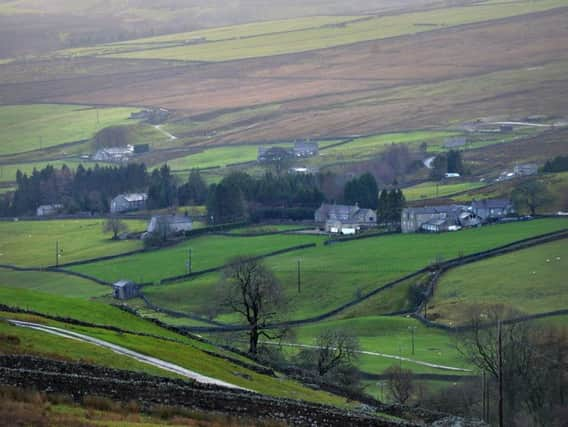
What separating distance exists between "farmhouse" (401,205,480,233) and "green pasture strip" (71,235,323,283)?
6689mm

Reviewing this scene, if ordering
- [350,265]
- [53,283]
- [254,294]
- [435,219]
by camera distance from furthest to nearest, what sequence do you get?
[435,219] < [53,283] < [350,265] < [254,294]

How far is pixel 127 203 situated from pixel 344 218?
26.9 metres

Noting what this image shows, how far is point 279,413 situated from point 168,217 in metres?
72.3

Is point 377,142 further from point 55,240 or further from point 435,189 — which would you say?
point 55,240

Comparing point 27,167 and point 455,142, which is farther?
point 27,167

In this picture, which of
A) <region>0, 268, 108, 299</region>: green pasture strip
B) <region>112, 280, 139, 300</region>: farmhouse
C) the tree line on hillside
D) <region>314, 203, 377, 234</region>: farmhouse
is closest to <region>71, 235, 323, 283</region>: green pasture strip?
<region>0, 268, 108, 299</region>: green pasture strip

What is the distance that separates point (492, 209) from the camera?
3775 inches

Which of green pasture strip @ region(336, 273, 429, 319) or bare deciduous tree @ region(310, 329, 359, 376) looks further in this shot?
green pasture strip @ region(336, 273, 429, 319)

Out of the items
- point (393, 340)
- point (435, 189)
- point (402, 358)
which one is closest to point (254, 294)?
point (402, 358)

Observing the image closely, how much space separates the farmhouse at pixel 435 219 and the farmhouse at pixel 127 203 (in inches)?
1271

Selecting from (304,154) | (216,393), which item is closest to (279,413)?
(216,393)

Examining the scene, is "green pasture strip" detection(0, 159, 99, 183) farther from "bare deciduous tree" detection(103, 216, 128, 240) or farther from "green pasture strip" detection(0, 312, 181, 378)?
"green pasture strip" detection(0, 312, 181, 378)

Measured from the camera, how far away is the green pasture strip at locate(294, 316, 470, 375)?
5369 cm

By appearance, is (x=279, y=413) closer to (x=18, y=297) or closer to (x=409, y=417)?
(x=409, y=417)
